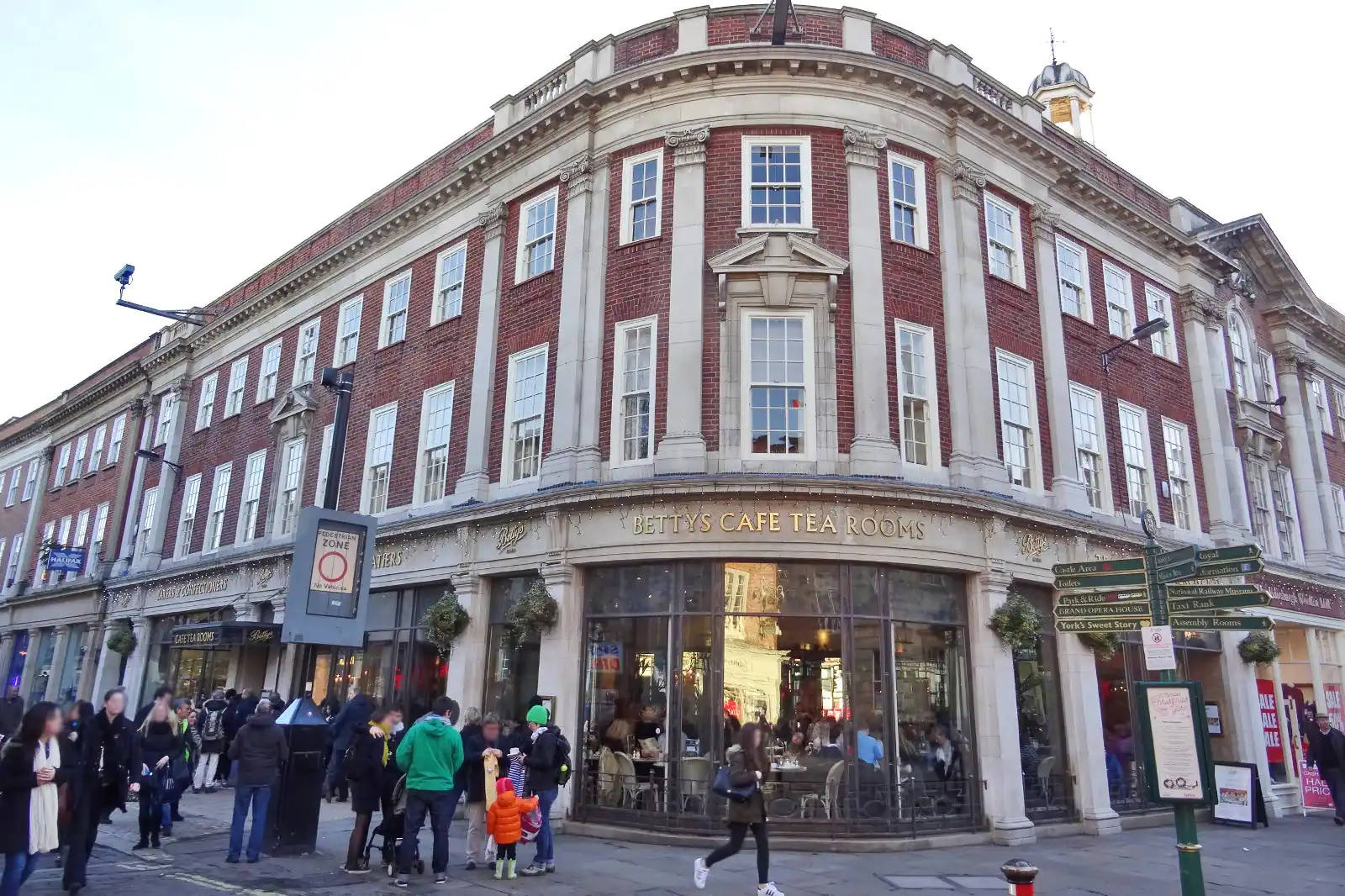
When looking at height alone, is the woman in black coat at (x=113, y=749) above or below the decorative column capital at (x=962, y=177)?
below

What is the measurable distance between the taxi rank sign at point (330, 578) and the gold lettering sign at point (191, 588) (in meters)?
14.4

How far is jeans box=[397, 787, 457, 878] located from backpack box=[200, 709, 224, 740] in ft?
30.2

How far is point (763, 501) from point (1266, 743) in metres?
14.2

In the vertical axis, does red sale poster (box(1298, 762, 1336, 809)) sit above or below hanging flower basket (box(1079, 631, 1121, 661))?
below

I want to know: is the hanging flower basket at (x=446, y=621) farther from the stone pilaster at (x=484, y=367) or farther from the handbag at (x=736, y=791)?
the handbag at (x=736, y=791)

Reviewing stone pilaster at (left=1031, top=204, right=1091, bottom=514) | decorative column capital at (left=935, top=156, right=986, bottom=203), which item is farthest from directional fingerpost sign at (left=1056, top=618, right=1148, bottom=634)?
decorative column capital at (left=935, top=156, right=986, bottom=203)

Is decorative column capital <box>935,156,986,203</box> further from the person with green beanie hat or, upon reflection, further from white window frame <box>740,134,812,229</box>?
the person with green beanie hat

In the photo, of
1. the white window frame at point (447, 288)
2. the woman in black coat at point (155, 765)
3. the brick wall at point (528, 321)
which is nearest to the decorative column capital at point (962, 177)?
the brick wall at point (528, 321)

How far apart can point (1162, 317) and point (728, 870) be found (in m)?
17.0

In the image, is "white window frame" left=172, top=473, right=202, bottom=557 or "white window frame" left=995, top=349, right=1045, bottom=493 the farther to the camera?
"white window frame" left=172, top=473, right=202, bottom=557

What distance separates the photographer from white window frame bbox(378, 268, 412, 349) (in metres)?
22.3

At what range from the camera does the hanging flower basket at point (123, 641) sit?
28.0m

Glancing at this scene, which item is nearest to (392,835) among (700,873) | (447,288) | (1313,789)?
(700,873)

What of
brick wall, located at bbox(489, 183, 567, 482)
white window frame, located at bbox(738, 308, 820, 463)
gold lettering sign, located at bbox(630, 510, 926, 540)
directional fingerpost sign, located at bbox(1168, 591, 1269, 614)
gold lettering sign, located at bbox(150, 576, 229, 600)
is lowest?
directional fingerpost sign, located at bbox(1168, 591, 1269, 614)
